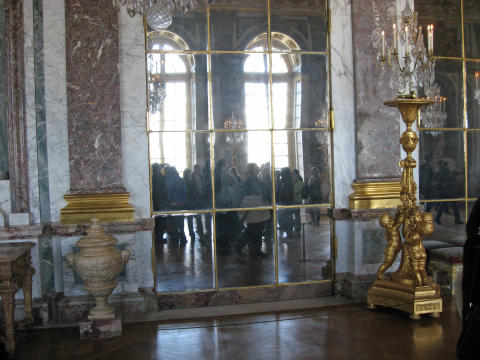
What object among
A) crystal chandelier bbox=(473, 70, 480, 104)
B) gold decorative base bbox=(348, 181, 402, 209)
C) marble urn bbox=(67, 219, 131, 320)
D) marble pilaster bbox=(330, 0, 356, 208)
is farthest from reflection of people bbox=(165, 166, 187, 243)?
crystal chandelier bbox=(473, 70, 480, 104)

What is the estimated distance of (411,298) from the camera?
4516 millimetres

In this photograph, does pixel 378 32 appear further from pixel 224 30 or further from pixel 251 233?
pixel 251 233

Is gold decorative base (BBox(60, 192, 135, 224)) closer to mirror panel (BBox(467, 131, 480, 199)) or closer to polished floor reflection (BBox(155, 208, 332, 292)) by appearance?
polished floor reflection (BBox(155, 208, 332, 292))

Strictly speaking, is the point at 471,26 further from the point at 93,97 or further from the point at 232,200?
the point at 93,97

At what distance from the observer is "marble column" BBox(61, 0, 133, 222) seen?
15.4 feet

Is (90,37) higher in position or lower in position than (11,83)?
higher

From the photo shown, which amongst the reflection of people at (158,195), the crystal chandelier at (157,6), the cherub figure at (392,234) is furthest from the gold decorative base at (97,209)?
the cherub figure at (392,234)

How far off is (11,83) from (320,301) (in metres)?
3.80

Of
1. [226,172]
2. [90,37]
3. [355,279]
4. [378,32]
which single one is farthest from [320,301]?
[90,37]

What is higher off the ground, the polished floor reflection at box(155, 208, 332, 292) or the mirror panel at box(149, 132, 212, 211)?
the mirror panel at box(149, 132, 212, 211)

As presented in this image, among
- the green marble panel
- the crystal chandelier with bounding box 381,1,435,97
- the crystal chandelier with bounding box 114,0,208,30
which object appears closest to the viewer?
the crystal chandelier with bounding box 114,0,208,30

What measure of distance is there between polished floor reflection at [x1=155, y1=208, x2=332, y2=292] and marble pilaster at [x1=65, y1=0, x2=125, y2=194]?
0.91 metres

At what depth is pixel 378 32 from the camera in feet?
17.4

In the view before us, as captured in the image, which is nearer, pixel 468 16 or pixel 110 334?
pixel 110 334
